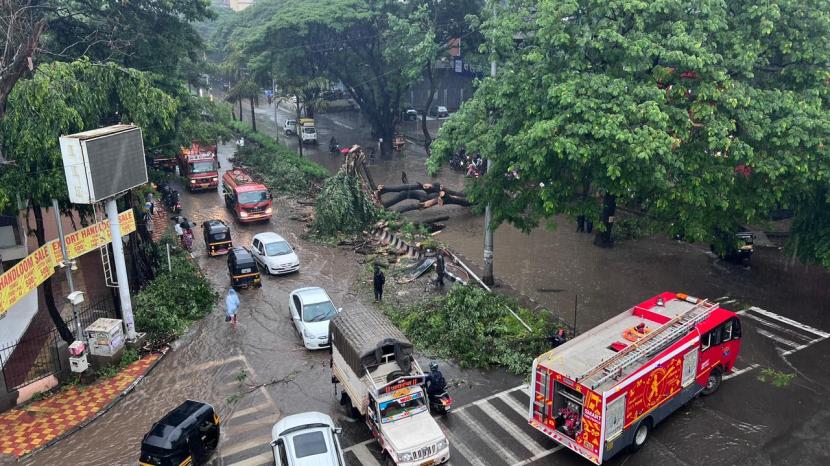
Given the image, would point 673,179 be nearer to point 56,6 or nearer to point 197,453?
point 197,453

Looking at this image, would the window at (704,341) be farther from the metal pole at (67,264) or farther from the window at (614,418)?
the metal pole at (67,264)

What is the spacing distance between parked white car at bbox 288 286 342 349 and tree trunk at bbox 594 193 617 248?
522 inches

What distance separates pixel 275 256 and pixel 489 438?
45.7 feet

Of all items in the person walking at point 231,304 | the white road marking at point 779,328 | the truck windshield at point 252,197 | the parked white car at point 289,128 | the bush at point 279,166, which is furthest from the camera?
the parked white car at point 289,128

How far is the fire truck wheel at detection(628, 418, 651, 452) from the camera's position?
48.3 ft

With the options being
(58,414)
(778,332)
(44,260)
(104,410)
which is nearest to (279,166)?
(44,260)

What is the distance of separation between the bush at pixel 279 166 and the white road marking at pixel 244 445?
25.6 metres

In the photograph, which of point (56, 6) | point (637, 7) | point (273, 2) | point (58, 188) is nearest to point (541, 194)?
point (637, 7)

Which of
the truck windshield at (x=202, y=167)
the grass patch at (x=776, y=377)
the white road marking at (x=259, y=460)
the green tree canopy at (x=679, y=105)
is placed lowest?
the grass patch at (x=776, y=377)

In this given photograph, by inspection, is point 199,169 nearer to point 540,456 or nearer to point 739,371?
point 540,456

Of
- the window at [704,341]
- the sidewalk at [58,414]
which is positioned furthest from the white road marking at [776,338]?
the sidewalk at [58,414]

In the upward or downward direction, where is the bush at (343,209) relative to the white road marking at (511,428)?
upward

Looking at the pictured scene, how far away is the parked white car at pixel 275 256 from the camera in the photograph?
26422mm

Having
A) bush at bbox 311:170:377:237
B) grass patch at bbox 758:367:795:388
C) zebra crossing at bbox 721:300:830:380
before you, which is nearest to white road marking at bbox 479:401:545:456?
zebra crossing at bbox 721:300:830:380
